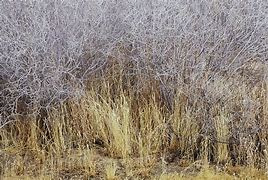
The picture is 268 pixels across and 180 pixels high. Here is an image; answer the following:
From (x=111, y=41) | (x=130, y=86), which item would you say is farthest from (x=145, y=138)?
(x=111, y=41)

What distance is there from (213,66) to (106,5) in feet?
4.37

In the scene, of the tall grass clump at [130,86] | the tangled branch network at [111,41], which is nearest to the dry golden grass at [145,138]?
the tall grass clump at [130,86]

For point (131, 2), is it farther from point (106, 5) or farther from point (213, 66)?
point (213, 66)

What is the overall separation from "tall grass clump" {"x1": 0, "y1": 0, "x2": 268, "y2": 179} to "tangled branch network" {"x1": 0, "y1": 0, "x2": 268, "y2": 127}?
1 centimetres

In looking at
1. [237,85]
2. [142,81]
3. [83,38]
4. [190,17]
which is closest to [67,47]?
[83,38]

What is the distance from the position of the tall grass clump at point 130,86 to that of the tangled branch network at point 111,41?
13 mm

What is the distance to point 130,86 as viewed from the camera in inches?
194

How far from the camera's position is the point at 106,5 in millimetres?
5359

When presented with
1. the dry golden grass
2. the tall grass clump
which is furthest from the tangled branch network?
the dry golden grass

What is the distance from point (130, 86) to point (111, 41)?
0.57 metres

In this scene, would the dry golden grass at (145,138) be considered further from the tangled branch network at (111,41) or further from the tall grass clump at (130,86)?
the tangled branch network at (111,41)

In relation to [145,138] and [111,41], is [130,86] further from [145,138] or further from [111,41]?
[145,138]

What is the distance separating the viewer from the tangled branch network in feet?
15.3

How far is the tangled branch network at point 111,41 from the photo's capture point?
4.66 m
